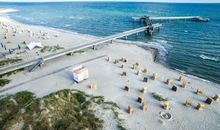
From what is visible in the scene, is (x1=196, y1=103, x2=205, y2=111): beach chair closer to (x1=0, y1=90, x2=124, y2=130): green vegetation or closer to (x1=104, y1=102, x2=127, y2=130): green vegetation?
(x1=104, y1=102, x2=127, y2=130): green vegetation

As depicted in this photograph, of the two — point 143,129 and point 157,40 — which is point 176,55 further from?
point 143,129

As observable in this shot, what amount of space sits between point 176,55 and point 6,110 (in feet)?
111

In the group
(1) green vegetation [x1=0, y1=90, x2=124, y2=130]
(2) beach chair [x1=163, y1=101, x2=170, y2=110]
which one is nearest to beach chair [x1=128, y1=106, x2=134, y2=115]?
(1) green vegetation [x1=0, y1=90, x2=124, y2=130]

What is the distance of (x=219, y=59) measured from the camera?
34.7 m

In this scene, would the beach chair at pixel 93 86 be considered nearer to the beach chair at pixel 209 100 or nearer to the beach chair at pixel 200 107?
the beach chair at pixel 200 107

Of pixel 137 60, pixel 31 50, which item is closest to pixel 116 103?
pixel 137 60

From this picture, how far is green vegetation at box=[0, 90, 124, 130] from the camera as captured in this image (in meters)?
16.5

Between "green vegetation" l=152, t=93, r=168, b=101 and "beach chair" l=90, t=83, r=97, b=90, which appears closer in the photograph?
"green vegetation" l=152, t=93, r=168, b=101

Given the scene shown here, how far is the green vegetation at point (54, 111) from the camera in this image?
1650 cm

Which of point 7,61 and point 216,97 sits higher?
point 7,61

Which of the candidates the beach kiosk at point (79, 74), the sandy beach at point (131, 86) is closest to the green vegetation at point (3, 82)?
the sandy beach at point (131, 86)

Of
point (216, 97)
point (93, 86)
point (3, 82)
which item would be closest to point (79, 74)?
point (93, 86)

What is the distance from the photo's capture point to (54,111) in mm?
17969

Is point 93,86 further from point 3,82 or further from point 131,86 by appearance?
point 3,82
